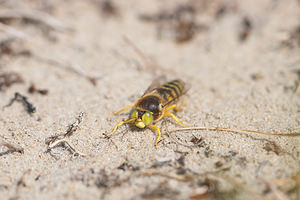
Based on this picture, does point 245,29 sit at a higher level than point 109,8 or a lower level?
lower

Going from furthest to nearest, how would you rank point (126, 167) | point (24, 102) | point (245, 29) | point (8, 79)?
point (245, 29) → point (8, 79) → point (24, 102) → point (126, 167)

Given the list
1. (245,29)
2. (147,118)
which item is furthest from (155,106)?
(245,29)

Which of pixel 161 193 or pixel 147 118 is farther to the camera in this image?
pixel 147 118

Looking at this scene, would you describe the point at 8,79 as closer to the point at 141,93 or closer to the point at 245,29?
the point at 141,93

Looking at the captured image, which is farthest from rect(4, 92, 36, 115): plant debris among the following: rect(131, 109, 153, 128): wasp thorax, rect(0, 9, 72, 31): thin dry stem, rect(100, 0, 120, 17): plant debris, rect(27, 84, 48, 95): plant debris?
rect(100, 0, 120, 17): plant debris

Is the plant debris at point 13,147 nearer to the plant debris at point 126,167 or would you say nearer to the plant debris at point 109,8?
the plant debris at point 126,167
